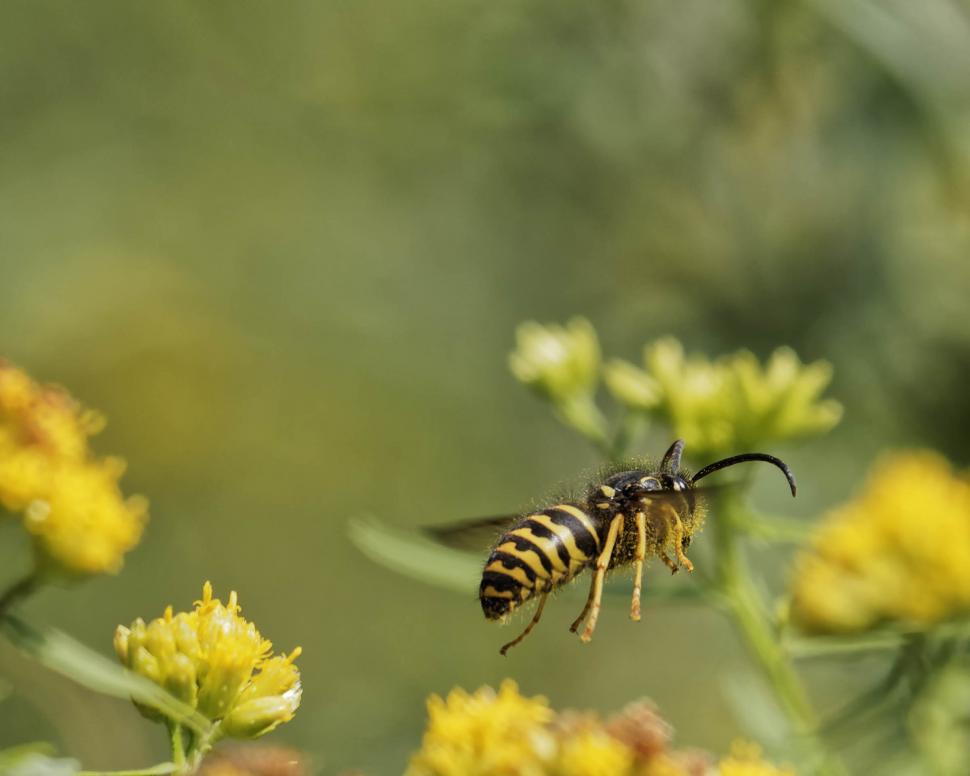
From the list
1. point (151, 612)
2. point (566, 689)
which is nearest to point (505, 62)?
point (151, 612)

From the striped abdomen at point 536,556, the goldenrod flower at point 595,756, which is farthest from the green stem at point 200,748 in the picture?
the striped abdomen at point 536,556

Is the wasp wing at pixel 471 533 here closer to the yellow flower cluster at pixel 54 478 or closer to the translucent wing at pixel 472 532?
the translucent wing at pixel 472 532

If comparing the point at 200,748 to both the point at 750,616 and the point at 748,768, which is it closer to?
the point at 748,768

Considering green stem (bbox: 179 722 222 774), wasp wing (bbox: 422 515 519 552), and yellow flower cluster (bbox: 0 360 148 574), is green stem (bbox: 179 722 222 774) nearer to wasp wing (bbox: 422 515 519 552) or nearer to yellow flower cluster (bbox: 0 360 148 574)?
yellow flower cluster (bbox: 0 360 148 574)

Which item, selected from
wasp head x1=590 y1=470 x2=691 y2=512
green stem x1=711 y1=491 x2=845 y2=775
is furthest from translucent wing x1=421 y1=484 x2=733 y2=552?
green stem x1=711 y1=491 x2=845 y2=775

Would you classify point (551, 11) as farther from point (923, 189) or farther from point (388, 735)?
point (388, 735)

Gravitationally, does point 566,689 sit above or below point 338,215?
below
